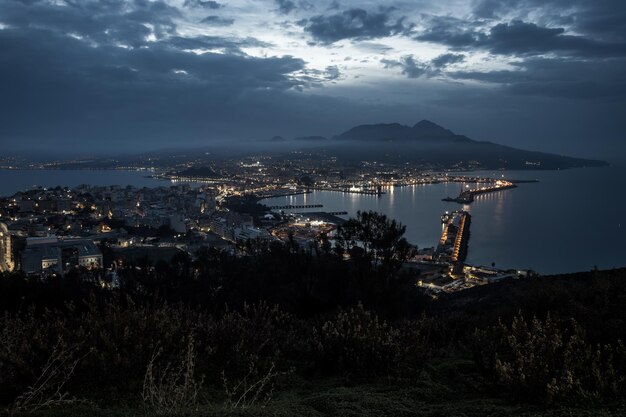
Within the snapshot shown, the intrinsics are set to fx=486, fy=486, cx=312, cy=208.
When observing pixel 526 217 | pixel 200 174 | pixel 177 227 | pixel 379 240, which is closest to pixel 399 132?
pixel 200 174

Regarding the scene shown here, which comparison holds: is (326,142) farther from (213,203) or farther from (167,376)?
(167,376)

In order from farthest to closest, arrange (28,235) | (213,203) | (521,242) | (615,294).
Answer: (213,203), (521,242), (28,235), (615,294)

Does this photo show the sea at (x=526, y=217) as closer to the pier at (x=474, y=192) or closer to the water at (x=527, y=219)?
the water at (x=527, y=219)

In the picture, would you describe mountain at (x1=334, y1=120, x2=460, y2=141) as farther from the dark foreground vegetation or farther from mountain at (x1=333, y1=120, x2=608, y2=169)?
the dark foreground vegetation

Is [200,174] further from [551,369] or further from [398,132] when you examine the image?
[398,132]

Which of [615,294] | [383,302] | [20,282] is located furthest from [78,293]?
[615,294]

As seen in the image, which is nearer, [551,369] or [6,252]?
[551,369]

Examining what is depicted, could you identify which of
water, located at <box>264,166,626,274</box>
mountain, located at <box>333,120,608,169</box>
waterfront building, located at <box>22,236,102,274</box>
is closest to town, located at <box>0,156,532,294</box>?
waterfront building, located at <box>22,236,102,274</box>

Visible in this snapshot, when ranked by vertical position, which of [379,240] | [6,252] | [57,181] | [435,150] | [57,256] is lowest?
[6,252]
